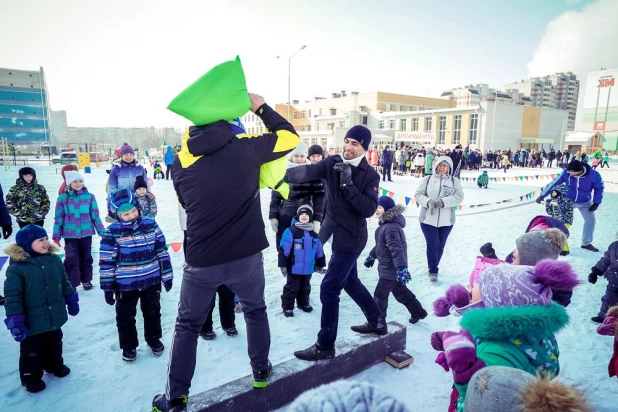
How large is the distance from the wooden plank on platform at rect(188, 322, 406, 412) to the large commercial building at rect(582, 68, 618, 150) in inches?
4015

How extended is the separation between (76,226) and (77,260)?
0.50 meters

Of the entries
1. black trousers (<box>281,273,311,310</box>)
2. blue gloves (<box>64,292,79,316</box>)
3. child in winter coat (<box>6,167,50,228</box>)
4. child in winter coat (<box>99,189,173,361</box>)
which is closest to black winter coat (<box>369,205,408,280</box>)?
black trousers (<box>281,273,311,310</box>)

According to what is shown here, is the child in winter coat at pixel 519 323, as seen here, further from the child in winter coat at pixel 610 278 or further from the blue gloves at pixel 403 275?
the child in winter coat at pixel 610 278

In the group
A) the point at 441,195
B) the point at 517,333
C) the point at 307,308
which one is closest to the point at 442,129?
the point at 441,195

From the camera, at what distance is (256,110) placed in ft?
7.98

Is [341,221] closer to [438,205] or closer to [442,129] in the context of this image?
[438,205]

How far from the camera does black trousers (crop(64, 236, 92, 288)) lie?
15.9ft

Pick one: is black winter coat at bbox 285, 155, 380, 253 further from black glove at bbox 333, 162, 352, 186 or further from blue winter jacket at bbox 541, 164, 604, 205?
blue winter jacket at bbox 541, 164, 604, 205

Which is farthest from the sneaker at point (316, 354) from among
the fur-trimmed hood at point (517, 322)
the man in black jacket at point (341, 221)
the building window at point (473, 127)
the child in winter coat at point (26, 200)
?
the building window at point (473, 127)

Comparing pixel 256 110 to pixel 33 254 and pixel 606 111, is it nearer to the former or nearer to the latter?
pixel 33 254

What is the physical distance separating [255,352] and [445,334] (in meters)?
1.38

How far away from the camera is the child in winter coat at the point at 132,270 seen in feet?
10.5

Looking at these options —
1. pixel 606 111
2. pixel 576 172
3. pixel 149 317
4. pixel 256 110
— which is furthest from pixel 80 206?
pixel 606 111

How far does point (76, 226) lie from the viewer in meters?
4.82
